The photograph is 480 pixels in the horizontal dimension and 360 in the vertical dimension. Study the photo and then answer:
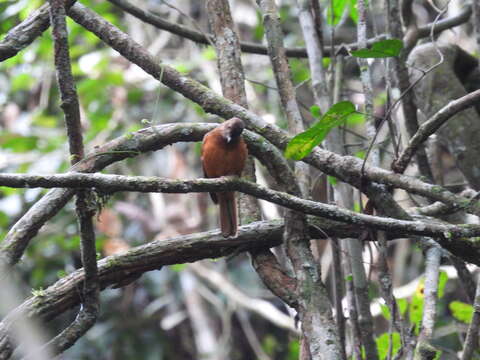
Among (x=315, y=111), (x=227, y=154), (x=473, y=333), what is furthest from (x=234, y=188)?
(x=473, y=333)

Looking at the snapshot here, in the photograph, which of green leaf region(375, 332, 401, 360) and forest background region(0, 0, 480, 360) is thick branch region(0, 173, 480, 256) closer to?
forest background region(0, 0, 480, 360)

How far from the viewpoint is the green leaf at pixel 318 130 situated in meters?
2.62

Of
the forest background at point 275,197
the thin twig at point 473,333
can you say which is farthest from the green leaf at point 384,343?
the thin twig at point 473,333

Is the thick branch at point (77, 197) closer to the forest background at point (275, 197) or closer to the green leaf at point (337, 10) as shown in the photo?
the forest background at point (275, 197)

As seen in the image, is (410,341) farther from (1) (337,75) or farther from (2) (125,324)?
(2) (125,324)

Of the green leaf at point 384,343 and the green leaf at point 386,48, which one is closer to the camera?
the green leaf at point 386,48

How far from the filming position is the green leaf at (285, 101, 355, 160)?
2.62 metres

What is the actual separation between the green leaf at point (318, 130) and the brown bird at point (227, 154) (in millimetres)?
403

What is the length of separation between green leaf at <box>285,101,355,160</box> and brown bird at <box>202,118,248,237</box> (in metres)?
0.40

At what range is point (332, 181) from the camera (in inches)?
138

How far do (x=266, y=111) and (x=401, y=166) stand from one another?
461cm

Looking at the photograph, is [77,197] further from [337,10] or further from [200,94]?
[337,10]

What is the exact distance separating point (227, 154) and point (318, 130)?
1.94 feet

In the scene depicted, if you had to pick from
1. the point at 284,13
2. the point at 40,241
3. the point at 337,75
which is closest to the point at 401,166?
the point at 337,75
